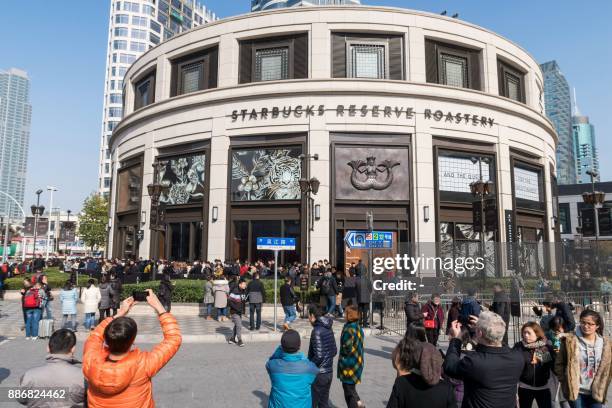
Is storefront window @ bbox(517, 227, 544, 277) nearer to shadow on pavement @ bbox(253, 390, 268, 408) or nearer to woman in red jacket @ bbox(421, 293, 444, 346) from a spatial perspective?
woman in red jacket @ bbox(421, 293, 444, 346)

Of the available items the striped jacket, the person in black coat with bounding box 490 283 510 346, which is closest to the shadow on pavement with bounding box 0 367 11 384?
the striped jacket

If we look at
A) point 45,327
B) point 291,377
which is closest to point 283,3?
point 45,327

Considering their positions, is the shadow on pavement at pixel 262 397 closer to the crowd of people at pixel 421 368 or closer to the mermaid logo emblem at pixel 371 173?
the crowd of people at pixel 421 368

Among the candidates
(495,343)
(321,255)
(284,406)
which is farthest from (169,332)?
(321,255)

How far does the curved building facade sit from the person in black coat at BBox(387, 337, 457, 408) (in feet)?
63.2

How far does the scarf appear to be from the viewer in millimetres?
4930

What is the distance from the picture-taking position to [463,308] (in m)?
10.1

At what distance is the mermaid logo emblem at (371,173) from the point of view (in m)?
23.9

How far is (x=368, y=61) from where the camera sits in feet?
83.0

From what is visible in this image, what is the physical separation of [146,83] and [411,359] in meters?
32.8

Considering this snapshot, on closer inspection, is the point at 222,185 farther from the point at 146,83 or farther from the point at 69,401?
the point at 69,401

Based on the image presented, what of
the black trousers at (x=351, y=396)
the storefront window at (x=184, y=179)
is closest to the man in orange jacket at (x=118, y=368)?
the black trousers at (x=351, y=396)

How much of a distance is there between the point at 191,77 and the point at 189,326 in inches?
732

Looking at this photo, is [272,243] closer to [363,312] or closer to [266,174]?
[363,312]
